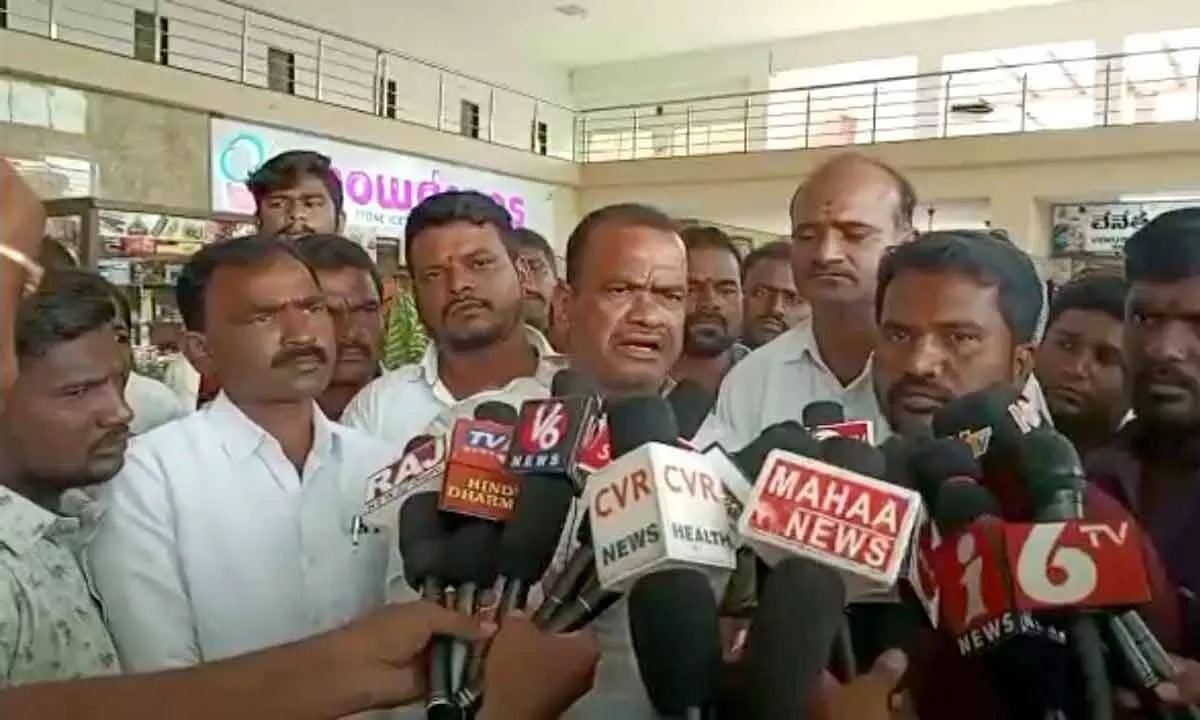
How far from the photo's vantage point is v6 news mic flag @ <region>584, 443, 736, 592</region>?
0.81 m

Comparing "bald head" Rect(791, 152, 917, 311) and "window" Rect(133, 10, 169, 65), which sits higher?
"window" Rect(133, 10, 169, 65)

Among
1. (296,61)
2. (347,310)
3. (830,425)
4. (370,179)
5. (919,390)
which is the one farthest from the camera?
(296,61)

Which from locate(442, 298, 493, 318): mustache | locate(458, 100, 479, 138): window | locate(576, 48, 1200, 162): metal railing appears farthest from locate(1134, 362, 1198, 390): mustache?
locate(458, 100, 479, 138): window

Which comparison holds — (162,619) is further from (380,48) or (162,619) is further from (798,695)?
(380,48)

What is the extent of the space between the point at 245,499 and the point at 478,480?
23.8 inches

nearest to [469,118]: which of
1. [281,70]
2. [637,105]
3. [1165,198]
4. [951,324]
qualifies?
[637,105]

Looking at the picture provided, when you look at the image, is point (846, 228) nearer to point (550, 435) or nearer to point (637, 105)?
point (550, 435)

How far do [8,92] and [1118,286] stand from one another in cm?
Result: 590

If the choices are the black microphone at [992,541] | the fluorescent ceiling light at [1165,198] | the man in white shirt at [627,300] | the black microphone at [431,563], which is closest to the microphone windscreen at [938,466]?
the black microphone at [992,541]

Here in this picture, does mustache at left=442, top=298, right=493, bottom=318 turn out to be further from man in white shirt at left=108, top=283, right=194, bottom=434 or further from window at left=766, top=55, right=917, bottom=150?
window at left=766, top=55, right=917, bottom=150

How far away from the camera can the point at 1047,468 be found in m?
0.88

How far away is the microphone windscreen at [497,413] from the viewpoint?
3.46 ft

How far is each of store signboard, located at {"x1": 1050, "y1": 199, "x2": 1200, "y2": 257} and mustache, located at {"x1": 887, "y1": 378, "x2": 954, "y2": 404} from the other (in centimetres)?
824

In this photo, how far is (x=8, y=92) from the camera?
623cm
